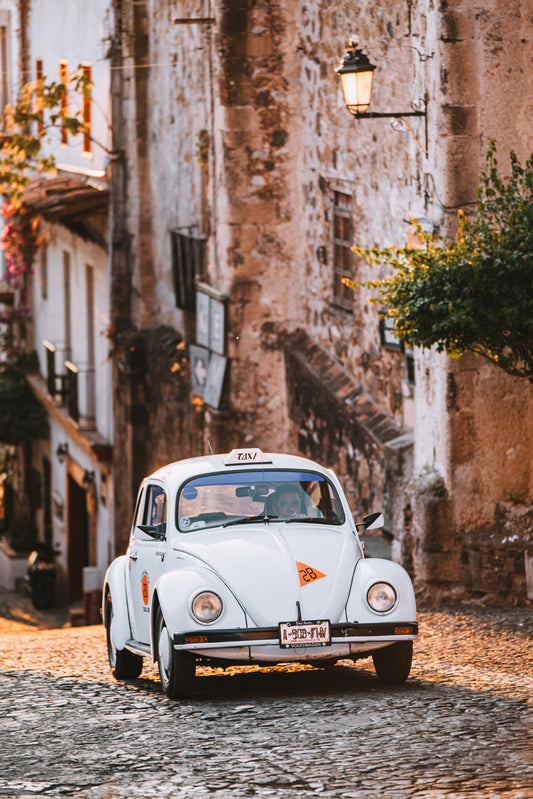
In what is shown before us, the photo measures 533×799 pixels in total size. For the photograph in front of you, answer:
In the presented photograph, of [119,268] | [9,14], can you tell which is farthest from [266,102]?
[9,14]

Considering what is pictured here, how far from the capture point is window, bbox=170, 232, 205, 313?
21.0 m

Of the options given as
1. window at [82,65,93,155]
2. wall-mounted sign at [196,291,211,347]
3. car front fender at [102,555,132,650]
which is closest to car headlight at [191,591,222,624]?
car front fender at [102,555,132,650]

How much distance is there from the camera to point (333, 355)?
17.0 m

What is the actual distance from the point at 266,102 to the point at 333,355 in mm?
3328

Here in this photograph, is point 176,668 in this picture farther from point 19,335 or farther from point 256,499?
point 19,335

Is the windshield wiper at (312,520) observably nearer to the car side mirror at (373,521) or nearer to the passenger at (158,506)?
the car side mirror at (373,521)

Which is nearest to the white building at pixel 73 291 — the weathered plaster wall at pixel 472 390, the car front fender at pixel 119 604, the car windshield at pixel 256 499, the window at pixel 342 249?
the window at pixel 342 249

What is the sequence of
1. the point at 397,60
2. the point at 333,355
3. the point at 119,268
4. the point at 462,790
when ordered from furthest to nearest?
the point at 119,268
the point at 333,355
the point at 397,60
the point at 462,790

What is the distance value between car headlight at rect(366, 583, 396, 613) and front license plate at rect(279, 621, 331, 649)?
341mm

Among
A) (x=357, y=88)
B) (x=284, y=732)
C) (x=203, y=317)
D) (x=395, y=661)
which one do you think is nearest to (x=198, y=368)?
(x=203, y=317)

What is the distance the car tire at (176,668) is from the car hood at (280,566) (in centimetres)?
48

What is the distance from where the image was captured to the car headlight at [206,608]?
8445 mm

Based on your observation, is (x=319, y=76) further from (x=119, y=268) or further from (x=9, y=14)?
(x=9, y=14)

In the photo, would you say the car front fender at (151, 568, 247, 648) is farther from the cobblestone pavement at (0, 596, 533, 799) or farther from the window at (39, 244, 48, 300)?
the window at (39, 244, 48, 300)
